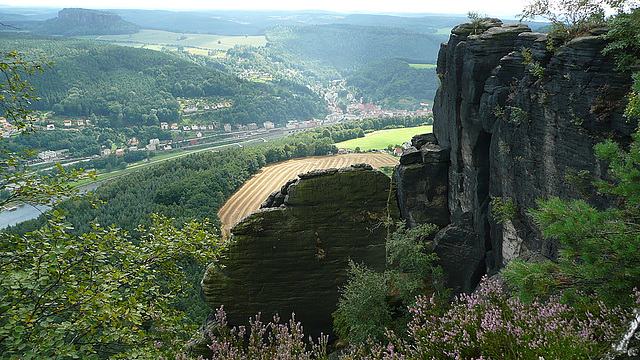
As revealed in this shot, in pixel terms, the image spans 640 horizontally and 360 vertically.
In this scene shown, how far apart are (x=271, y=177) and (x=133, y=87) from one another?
352 feet

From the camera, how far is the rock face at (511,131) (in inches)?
390

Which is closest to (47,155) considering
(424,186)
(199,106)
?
(199,106)

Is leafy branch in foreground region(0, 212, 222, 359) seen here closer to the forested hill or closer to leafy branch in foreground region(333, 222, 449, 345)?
leafy branch in foreground region(333, 222, 449, 345)

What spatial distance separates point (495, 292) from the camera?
752 cm

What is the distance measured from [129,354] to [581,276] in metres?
7.53

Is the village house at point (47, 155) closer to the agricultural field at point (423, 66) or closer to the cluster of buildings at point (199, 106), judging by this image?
the cluster of buildings at point (199, 106)

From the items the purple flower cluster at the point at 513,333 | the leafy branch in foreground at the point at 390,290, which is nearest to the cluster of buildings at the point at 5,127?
the purple flower cluster at the point at 513,333

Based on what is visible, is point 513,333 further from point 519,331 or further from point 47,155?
point 47,155

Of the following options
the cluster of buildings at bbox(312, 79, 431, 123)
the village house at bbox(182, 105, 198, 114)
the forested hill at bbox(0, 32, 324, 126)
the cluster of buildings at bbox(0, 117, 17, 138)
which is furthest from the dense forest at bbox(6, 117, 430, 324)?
the village house at bbox(182, 105, 198, 114)

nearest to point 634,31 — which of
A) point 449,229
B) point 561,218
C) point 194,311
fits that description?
point 561,218

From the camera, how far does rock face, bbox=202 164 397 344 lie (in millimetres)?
15229

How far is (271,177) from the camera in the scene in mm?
55938

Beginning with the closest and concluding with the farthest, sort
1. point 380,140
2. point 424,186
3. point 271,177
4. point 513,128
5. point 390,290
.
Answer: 1. point 513,128
2. point 390,290
3. point 424,186
4. point 271,177
5. point 380,140

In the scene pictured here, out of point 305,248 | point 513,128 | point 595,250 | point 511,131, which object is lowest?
point 305,248
